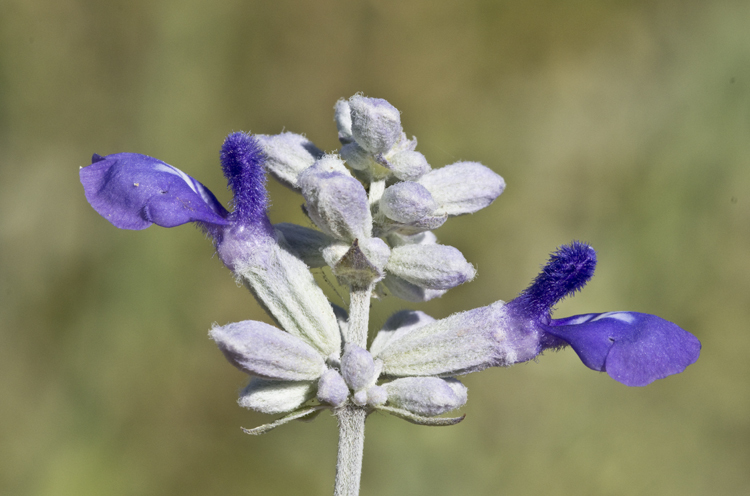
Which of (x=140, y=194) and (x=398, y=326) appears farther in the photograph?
A: (x=398, y=326)

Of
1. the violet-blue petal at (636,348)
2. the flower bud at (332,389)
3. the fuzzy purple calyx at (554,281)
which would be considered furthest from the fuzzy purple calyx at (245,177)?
the violet-blue petal at (636,348)

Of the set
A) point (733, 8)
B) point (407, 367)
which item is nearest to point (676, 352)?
point (407, 367)

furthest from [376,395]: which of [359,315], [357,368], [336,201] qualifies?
[336,201]

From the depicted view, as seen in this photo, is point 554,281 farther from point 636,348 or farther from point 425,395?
point 425,395

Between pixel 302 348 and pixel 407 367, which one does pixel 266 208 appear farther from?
pixel 407 367

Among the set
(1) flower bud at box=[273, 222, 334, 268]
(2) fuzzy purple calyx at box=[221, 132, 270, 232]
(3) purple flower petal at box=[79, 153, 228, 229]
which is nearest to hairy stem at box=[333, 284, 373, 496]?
(1) flower bud at box=[273, 222, 334, 268]

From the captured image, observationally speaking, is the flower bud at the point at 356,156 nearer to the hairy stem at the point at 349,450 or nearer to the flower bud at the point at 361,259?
the flower bud at the point at 361,259

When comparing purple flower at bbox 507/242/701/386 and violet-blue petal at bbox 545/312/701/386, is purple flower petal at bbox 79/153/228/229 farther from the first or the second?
violet-blue petal at bbox 545/312/701/386
